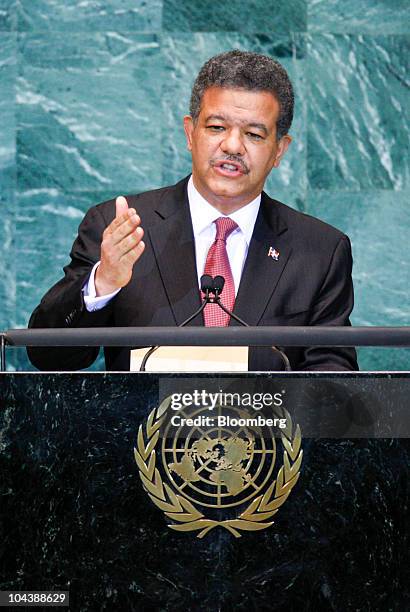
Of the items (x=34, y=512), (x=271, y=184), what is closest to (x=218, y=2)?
(x=271, y=184)

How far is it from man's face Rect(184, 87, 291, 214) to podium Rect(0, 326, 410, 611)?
877 mm

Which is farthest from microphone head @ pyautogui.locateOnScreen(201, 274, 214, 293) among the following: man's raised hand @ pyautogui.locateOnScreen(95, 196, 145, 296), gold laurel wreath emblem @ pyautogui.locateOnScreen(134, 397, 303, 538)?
gold laurel wreath emblem @ pyautogui.locateOnScreen(134, 397, 303, 538)

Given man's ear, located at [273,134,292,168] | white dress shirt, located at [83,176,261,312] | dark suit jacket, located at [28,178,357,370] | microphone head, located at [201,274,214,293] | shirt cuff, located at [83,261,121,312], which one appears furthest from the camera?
man's ear, located at [273,134,292,168]

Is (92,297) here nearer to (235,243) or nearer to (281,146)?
(235,243)

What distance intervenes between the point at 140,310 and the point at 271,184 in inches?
68.5

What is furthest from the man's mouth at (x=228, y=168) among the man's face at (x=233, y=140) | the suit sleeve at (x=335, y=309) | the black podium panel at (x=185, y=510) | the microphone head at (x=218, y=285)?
the black podium panel at (x=185, y=510)

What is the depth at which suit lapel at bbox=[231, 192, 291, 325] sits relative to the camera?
237cm

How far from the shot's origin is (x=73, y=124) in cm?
403

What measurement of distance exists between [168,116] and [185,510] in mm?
2554

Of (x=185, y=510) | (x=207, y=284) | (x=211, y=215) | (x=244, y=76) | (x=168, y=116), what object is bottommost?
(x=185, y=510)

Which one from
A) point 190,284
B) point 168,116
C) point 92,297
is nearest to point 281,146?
point 190,284

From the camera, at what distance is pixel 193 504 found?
166cm

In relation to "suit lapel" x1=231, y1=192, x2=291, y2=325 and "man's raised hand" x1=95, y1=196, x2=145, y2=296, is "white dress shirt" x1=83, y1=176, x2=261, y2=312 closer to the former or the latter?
"suit lapel" x1=231, y1=192, x2=291, y2=325

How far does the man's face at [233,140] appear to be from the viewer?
8.01ft
